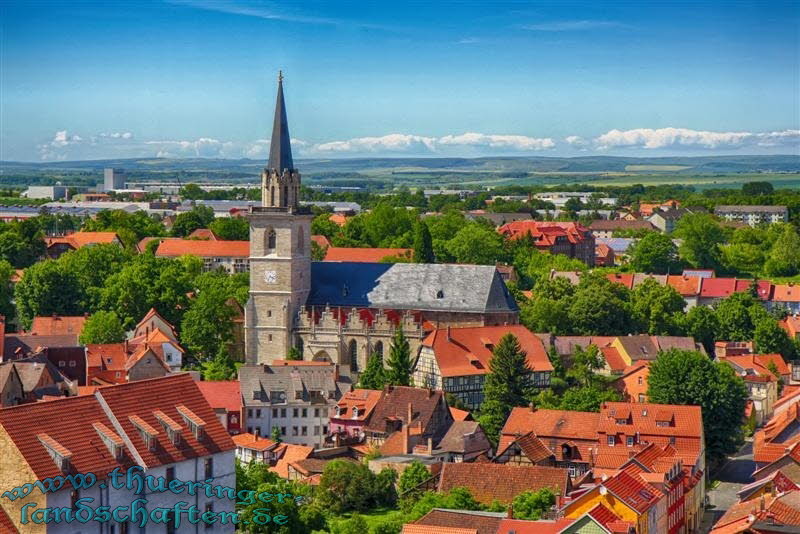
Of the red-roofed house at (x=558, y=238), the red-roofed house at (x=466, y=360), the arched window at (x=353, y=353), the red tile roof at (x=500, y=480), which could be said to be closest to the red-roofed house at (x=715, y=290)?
the red-roofed house at (x=558, y=238)

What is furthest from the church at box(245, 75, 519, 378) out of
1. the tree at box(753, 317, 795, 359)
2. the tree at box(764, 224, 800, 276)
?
the tree at box(764, 224, 800, 276)

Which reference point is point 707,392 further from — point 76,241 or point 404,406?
point 76,241

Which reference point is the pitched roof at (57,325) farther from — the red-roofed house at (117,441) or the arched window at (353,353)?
the red-roofed house at (117,441)

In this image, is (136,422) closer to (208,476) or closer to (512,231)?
(208,476)

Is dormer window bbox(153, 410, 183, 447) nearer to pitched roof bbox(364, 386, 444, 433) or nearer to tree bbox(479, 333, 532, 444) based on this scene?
pitched roof bbox(364, 386, 444, 433)

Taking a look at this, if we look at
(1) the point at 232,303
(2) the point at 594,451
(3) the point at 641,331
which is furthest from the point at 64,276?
(2) the point at 594,451

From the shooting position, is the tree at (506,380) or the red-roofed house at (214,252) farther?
the red-roofed house at (214,252)

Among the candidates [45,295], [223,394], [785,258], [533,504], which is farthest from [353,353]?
[785,258]
